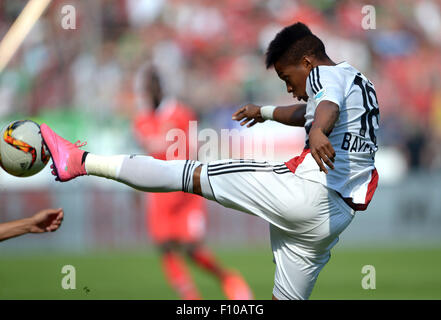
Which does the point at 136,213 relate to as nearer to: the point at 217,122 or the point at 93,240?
the point at 93,240

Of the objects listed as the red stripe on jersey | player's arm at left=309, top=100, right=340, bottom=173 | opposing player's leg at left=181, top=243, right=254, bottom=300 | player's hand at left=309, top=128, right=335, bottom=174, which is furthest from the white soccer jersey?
opposing player's leg at left=181, top=243, right=254, bottom=300

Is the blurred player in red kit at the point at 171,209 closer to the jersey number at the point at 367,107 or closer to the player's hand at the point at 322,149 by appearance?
the jersey number at the point at 367,107

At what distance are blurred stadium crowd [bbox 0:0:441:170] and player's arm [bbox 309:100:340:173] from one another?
11.1m

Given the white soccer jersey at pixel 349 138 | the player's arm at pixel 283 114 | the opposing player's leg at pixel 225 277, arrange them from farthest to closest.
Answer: the opposing player's leg at pixel 225 277 < the player's arm at pixel 283 114 < the white soccer jersey at pixel 349 138

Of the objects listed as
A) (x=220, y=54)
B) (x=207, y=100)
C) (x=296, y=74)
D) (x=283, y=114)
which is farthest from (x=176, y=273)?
(x=220, y=54)

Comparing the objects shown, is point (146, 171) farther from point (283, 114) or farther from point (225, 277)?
point (225, 277)

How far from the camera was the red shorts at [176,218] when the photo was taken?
8.10 m

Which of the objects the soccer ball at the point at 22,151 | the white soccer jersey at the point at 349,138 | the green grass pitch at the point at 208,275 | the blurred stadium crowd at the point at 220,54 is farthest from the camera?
the blurred stadium crowd at the point at 220,54

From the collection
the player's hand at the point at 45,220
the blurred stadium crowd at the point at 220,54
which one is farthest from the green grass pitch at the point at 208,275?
the blurred stadium crowd at the point at 220,54

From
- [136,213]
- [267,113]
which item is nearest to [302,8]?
[136,213]

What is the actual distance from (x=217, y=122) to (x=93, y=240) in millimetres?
3858

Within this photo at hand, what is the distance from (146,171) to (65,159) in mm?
580

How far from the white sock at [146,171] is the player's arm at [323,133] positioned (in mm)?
918

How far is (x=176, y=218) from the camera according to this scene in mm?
8281
